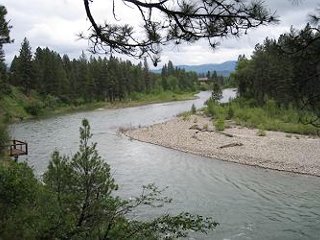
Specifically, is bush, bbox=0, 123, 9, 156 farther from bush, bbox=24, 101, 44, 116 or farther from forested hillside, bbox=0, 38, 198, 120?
bush, bbox=24, 101, 44, 116

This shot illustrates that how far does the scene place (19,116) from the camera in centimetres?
6122

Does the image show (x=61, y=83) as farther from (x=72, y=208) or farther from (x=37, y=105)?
(x=72, y=208)

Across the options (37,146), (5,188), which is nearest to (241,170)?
(37,146)

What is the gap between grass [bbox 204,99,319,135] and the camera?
4197cm

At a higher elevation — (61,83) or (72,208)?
(61,83)

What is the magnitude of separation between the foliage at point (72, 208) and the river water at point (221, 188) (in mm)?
6463

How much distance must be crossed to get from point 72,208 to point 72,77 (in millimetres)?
77607

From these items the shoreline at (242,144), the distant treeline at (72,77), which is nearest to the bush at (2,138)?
the shoreline at (242,144)

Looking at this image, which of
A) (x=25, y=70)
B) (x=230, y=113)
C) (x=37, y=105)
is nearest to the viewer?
(x=230, y=113)

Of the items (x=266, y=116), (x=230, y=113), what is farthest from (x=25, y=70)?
(x=266, y=116)

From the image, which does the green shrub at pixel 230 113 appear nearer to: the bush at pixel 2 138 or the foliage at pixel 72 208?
the bush at pixel 2 138

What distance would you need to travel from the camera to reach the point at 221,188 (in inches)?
838

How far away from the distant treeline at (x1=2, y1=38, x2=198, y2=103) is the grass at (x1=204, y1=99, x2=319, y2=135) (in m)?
15.2

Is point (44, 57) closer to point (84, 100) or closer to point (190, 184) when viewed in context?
point (84, 100)
